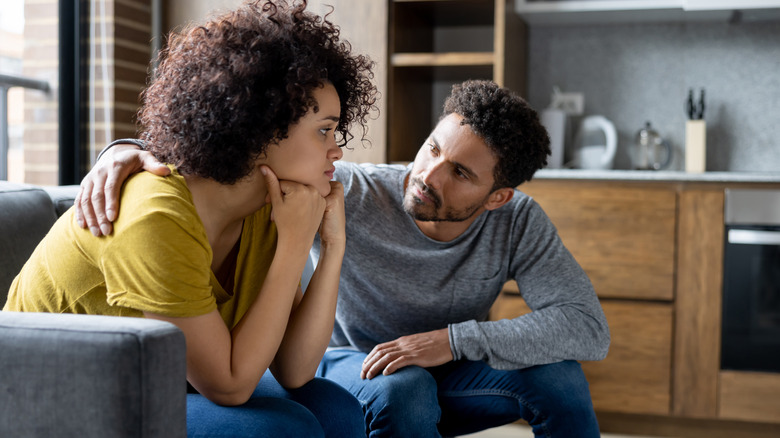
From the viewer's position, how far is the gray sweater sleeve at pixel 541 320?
59.8 inches

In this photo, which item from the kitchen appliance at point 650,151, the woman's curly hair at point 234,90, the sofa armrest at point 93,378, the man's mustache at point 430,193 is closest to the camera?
the sofa armrest at point 93,378

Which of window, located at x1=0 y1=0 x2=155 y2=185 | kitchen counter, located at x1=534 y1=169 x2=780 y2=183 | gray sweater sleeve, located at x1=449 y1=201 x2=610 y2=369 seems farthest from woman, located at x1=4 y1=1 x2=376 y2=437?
window, located at x1=0 y1=0 x2=155 y2=185

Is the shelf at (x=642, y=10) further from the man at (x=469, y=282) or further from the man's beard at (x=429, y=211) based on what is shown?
the man's beard at (x=429, y=211)

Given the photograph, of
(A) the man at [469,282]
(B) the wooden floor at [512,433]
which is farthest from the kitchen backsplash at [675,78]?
(A) the man at [469,282]

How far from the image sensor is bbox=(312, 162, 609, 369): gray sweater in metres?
1.61

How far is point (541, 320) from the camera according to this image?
1550 mm

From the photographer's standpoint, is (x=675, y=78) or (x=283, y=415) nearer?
(x=283, y=415)

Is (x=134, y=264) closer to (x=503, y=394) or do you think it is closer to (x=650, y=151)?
(x=503, y=394)

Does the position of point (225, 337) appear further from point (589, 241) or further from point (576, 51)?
point (576, 51)

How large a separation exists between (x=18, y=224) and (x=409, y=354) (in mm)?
793

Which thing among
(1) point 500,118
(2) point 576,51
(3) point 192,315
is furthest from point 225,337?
(2) point 576,51

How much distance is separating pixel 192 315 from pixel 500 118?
855 mm

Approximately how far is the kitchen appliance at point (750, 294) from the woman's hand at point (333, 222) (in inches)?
64.0

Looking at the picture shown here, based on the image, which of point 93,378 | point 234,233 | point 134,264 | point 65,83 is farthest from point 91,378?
point 65,83
